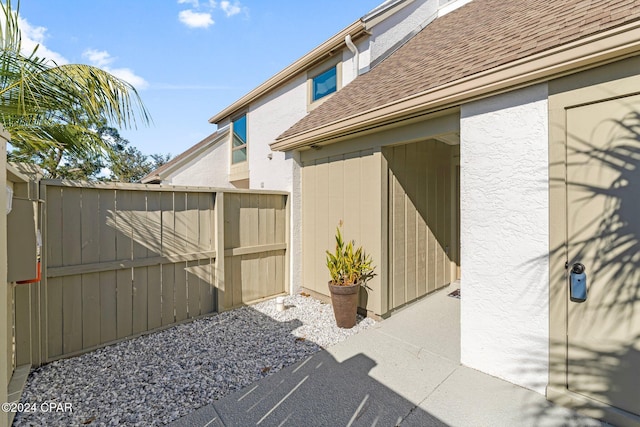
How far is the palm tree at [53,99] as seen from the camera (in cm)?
256

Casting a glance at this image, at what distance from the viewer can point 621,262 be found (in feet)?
7.02

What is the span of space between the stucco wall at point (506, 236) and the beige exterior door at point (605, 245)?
0.20 m

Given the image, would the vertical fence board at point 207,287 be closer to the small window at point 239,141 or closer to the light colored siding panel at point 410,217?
the light colored siding panel at point 410,217

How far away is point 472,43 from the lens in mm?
3719

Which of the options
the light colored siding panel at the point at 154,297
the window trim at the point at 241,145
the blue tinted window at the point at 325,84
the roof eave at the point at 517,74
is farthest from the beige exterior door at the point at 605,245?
the window trim at the point at 241,145

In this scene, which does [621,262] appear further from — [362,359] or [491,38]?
[491,38]

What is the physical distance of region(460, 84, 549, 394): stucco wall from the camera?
8.26 ft

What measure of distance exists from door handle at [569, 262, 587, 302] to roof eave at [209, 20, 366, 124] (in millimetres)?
5143

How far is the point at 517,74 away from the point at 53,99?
4482mm

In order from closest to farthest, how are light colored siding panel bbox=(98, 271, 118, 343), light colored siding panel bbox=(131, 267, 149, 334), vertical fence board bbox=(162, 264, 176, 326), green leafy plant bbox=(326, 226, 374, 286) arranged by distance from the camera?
light colored siding panel bbox=(98, 271, 118, 343), light colored siding panel bbox=(131, 267, 149, 334), vertical fence board bbox=(162, 264, 176, 326), green leafy plant bbox=(326, 226, 374, 286)

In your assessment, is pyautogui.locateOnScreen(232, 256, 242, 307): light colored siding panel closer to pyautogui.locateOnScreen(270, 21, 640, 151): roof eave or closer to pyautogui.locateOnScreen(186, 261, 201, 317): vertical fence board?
pyautogui.locateOnScreen(186, 261, 201, 317): vertical fence board

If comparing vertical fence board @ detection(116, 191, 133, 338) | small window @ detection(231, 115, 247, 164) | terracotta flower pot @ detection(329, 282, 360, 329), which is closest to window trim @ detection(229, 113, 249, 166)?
small window @ detection(231, 115, 247, 164)

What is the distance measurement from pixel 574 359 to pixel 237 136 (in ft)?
32.0

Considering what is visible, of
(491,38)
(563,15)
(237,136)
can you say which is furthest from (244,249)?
(237,136)
